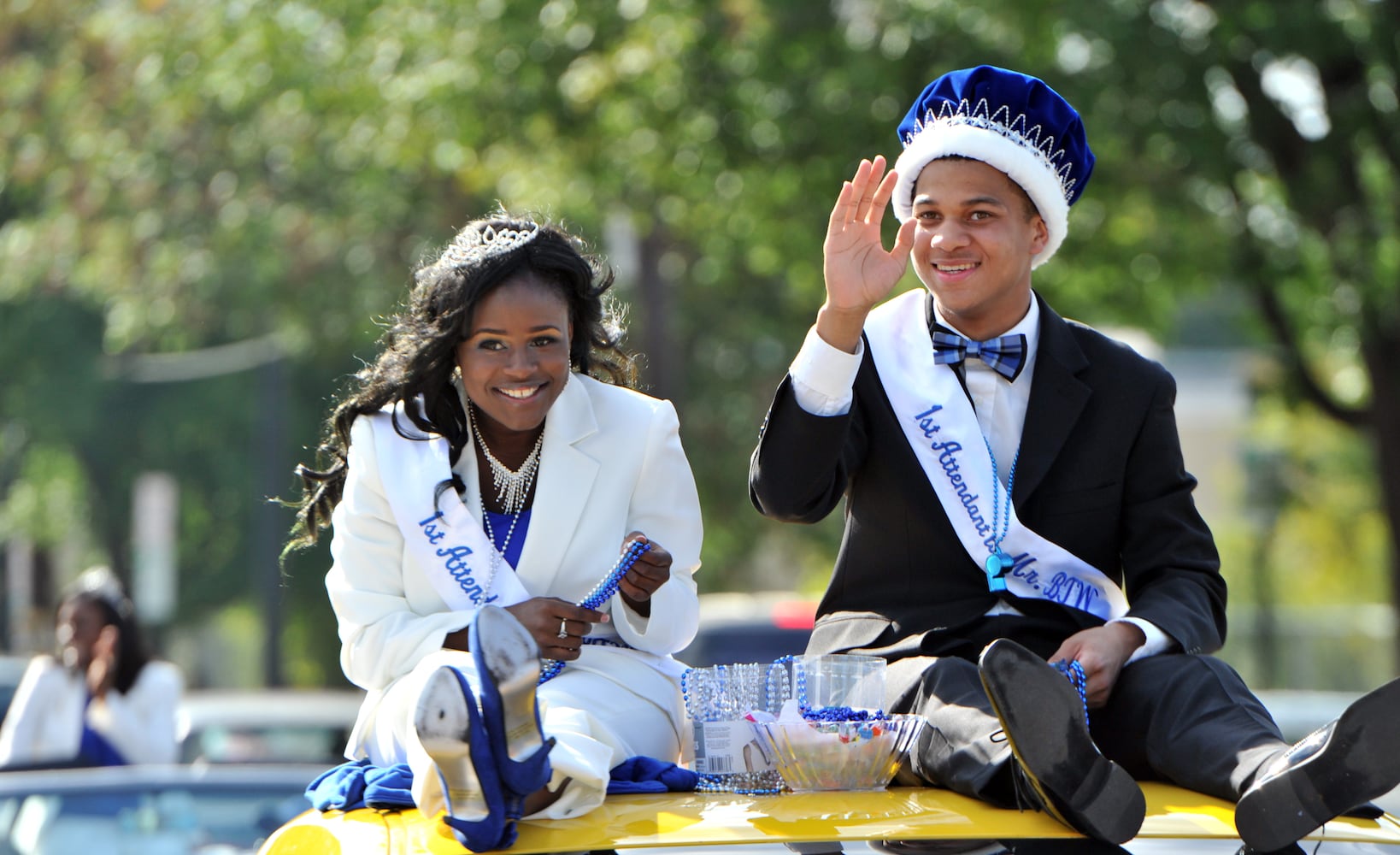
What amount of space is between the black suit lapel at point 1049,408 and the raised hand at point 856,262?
504 millimetres

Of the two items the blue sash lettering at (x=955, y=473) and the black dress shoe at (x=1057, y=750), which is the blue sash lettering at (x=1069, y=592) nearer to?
the blue sash lettering at (x=955, y=473)

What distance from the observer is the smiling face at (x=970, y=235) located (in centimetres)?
402

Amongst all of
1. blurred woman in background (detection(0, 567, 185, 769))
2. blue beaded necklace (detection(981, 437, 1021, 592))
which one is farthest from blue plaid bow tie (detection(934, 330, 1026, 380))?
blurred woman in background (detection(0, 567, 185, 769))

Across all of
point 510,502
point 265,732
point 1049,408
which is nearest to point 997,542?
point 1049,408

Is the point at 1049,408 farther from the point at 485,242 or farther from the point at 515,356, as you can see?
the point at 485,242

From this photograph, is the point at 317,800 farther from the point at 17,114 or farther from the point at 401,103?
the point at 17,114

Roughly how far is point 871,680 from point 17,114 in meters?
17.8

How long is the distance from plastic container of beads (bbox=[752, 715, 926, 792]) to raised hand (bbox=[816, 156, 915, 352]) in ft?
2.57

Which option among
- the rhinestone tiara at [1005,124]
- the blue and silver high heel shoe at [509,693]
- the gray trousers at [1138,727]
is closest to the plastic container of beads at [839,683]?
the gray trousers at [1138,727]

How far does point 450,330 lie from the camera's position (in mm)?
3920

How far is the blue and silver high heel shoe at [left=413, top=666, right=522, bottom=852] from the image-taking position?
267cm

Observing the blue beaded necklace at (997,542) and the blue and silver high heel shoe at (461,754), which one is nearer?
the blue and silver high heel shoe at (461,754)

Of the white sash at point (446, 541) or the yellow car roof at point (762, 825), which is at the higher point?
the white sash at point (446, 541)

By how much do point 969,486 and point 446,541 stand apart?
3.51 feet
